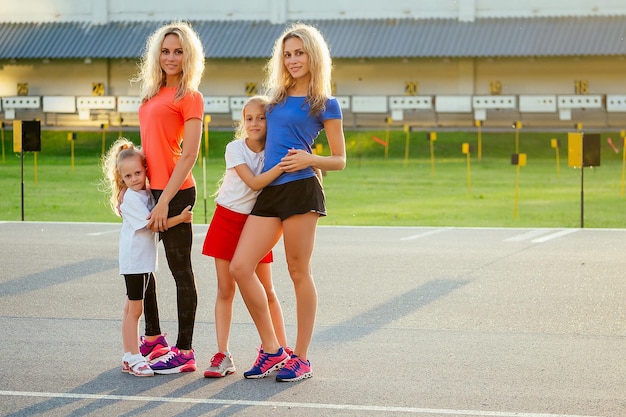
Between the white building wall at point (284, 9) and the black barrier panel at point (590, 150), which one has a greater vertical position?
the white building wall at point (284, 9)

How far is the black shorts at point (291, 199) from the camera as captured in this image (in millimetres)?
6312

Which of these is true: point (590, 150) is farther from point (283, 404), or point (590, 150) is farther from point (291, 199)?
point (283, 404)

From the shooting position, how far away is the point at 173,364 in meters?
6.65

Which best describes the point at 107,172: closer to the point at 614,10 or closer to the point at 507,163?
the point at 507,163

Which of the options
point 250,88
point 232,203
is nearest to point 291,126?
point 232,203

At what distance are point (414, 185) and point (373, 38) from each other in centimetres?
2204

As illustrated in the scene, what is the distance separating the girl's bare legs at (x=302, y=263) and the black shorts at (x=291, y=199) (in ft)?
0.16

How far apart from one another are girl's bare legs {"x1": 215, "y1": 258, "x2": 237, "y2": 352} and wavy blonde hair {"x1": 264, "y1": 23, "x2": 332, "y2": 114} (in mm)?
951

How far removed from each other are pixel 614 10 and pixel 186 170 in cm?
4298

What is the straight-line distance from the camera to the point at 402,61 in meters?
49.0

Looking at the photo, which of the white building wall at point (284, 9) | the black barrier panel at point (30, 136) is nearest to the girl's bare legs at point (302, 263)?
the black barrier panel at point (30, 136)

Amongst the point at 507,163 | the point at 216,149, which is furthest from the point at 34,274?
the point at 216,149

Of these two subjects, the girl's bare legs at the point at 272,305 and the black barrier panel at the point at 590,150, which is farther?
the black barrier panel at the point at 590,150

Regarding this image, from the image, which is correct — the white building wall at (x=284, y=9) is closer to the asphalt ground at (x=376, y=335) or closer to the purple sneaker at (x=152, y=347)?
the asphalt ground at (x=376, y=335)
